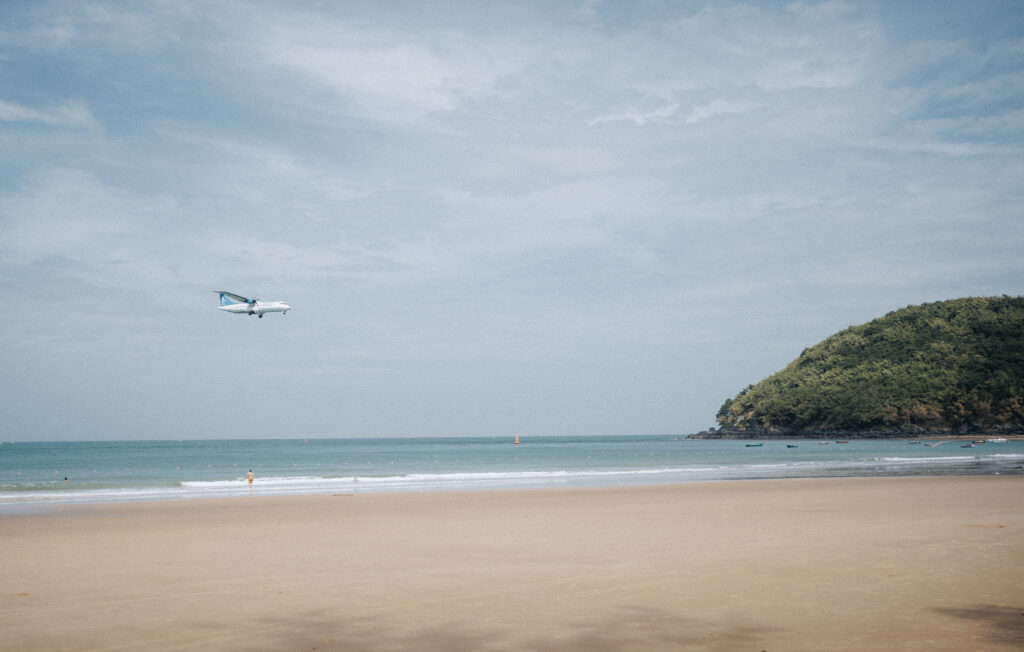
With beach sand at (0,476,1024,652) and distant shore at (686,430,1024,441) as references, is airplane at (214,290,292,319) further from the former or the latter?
distant shore at (686,430,1024,441)

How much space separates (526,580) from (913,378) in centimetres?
15673

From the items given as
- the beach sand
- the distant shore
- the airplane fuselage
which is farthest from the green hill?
the beach sand

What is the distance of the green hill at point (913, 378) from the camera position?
13650 cm

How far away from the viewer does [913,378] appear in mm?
146125

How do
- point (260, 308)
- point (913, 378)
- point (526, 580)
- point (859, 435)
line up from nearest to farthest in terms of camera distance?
point (526, 580) < point (260, 308) < point (913, 378) < point (859, 435)

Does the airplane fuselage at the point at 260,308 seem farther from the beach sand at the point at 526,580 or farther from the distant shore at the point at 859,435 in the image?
the distant shore at the point at 859,435

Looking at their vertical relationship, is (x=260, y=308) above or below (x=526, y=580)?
above

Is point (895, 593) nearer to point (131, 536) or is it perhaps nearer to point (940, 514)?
point (940, 514)

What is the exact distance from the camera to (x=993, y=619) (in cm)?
736

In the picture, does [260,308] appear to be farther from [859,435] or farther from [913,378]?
[913,378]

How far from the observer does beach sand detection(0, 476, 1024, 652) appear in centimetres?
714

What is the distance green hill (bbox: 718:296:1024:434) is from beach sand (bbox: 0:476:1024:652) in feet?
447

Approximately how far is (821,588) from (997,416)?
148755 millimetres

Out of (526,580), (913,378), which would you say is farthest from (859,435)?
(526,580)
